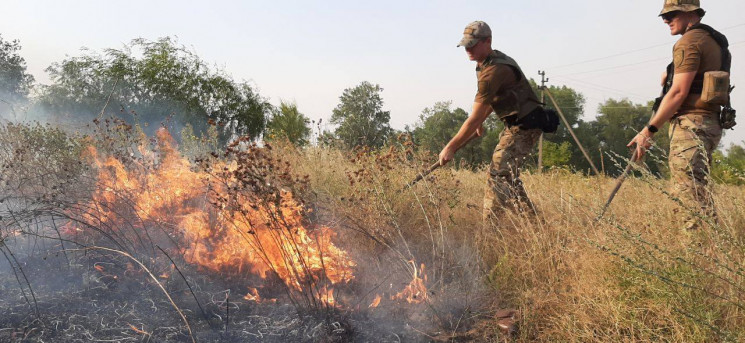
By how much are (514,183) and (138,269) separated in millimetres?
3013

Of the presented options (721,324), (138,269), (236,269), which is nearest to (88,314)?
(138,269)

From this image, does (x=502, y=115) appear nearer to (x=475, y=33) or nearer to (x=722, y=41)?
(x=475, y=33)

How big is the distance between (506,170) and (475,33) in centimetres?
112

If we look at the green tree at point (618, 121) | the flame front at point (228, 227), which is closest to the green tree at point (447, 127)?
the green tree at point (618, 121)

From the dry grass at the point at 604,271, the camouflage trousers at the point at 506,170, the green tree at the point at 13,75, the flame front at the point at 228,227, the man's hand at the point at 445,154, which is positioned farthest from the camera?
the green tree at the point at 13,75

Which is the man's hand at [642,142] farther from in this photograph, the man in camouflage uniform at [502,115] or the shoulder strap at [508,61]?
the shoulder strap at [508,61]

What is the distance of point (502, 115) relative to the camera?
152 inches

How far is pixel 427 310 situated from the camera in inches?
113

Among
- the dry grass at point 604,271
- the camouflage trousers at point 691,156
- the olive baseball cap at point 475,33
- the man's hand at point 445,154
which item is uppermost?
the olive baseball cap at point 475,33

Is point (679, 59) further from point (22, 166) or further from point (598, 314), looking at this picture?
point (22, 166)

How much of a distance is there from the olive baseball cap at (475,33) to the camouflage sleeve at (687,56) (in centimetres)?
130

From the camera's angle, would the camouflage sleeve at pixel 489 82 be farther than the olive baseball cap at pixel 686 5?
Yes

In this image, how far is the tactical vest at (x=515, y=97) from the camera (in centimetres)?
375

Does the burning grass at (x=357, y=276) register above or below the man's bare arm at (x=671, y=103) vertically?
below
